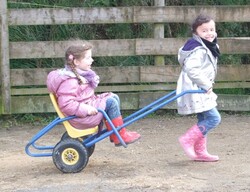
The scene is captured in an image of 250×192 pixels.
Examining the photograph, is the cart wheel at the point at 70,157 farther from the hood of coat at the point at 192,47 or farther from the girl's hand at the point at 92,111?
the hood of coat at the point at 192,47

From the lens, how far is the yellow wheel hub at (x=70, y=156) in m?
5.23

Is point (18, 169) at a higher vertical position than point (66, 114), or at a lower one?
lower

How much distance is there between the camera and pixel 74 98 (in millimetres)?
5168

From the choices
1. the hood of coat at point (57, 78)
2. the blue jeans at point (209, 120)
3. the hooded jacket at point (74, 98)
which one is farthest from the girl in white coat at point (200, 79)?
the hood of coat at point (57, 78)

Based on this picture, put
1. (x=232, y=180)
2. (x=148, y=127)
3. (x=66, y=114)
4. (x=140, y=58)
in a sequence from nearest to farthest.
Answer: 1. (x=232, y=180)
2. (x=66, y=114)
3. (x=148, y=127)
4. (x=140, y=58)

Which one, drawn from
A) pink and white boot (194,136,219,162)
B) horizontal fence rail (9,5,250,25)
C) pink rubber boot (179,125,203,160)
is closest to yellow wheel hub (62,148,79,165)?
pink rubber boot (179,125,203,160)

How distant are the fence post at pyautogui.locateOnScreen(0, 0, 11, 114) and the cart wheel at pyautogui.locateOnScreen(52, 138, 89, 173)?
237cm

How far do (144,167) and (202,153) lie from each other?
22.9 inches

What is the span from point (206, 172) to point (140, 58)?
3314mm

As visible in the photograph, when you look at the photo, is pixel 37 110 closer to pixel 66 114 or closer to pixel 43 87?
pixel 43 87

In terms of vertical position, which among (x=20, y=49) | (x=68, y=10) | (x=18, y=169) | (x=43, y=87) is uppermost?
(x=68, y=10)

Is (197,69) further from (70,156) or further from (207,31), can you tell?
(70,156)

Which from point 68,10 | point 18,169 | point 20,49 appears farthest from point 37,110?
point 18,169

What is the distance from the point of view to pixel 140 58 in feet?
26.9
